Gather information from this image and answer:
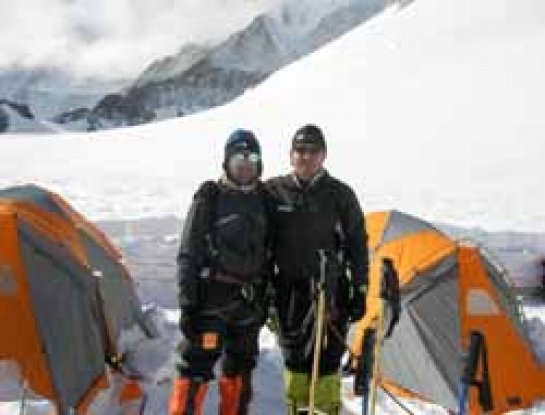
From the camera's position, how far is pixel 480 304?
7.47 metres

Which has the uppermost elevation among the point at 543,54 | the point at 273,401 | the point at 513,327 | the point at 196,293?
the point at 543,54

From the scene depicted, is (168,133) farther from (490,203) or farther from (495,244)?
(495,244)

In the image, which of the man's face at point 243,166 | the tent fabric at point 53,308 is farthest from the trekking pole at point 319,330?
the tent fabric at point 53,308

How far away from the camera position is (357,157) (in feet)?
92.5

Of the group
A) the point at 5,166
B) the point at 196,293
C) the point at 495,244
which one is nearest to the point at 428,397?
the point at 196,293

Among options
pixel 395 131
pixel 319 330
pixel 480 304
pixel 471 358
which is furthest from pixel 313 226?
pixel 395 131

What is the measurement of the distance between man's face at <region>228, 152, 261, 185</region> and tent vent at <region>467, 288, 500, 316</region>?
2.59m

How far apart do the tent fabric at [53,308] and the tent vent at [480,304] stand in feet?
9.49

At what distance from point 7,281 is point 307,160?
218cm

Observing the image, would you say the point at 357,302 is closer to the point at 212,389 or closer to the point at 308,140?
the point at 308,140

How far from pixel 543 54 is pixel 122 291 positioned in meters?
30.9

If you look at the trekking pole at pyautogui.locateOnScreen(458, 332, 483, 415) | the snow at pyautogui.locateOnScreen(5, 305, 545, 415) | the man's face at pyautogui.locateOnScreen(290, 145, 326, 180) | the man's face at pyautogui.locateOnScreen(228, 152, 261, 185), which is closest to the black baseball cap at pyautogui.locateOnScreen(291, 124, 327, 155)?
the man's face at pyautogui.locateOnScreen(290, 145, 326, 180)

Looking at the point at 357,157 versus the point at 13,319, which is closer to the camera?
the point at 13,319

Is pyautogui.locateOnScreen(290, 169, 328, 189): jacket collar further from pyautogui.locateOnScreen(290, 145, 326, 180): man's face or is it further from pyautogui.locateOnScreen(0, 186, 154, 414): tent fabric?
pyautogui.locateOnScreen(0, 186, 154, 414): tent fabric
